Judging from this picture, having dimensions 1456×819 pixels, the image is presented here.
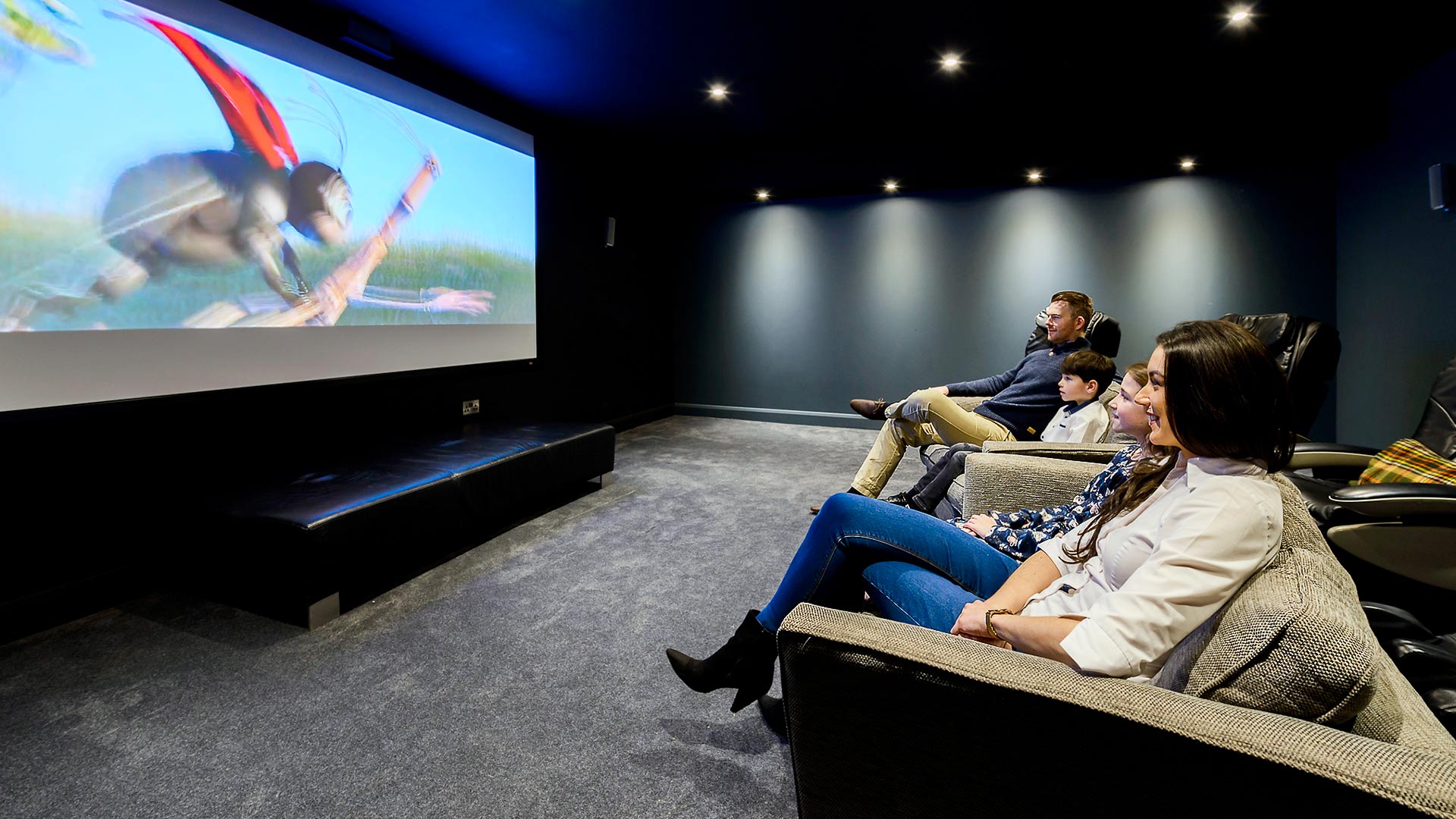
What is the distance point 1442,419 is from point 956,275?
11.8ft

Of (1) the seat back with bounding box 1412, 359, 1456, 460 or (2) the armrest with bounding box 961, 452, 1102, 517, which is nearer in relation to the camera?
(2) the armrest with bounding box 961, 452, 1102, 517

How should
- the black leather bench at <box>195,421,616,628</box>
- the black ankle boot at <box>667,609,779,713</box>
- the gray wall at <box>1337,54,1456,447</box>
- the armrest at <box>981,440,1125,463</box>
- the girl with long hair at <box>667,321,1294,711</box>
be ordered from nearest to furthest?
the girl with long hair at <box>667,321,1294,711</box>
the black ankle boot at <box>667,609,779,713</box>
the black leather bench at <box>195,421,616,628</box>
the armrest at <box>981,440,1125,463</box>
the gray wall at <box>1337,54,1456,447</box>

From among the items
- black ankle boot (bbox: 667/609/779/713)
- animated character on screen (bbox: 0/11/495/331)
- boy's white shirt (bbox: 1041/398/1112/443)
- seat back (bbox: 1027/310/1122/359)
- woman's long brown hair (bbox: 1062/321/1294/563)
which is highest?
animated character on screen (bbox: 0/11/495/331)

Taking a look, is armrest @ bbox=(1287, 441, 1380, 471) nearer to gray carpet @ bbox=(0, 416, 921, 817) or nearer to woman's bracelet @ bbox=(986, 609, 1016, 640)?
gray carpet @ bbox=(0, 416, 921, 817)

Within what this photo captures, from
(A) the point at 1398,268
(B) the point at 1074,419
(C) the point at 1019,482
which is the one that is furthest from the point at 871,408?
(A) the point at 1398,268

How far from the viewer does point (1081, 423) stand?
2709mm

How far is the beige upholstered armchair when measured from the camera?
631 millimetres

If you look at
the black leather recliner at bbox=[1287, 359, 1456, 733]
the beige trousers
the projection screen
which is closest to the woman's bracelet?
the black leather recliner at bbox=[1287, 359, 1456, 733]

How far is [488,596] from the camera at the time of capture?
2.38 meters

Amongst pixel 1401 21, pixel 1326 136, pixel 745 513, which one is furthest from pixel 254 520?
pixel 1326 136

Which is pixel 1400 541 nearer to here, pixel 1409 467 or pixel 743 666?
pixel 1409 467

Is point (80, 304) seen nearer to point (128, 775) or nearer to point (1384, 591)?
point (128, 775)

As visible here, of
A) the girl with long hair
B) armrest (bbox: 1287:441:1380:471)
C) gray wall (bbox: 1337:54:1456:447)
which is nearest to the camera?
the girl with long hair

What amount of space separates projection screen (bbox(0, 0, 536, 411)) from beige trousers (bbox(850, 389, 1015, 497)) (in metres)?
2.62
